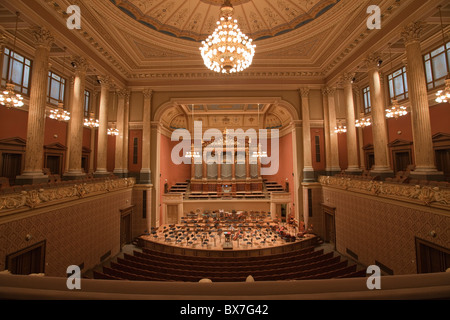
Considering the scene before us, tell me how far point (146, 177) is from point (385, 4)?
1400 cm

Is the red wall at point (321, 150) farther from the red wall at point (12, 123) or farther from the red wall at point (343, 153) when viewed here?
the red wall at point (12, 123)

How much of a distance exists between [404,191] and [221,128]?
16.0 m

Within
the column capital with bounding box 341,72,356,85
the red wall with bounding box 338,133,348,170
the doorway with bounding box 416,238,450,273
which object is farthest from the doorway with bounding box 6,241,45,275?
the red wall with bounding box 338,133,348,170

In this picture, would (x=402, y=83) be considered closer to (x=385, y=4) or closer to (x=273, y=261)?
(x=385, y=4)

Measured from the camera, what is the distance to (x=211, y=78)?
1329cm

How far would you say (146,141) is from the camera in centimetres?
1321

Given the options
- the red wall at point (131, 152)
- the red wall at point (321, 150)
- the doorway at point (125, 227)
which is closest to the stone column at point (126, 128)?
the red wall at point (131, 152)

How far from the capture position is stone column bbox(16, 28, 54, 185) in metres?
6.65

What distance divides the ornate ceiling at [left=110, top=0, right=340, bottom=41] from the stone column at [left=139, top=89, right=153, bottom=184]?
167 inches

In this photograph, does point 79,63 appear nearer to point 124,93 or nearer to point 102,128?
point 102,128

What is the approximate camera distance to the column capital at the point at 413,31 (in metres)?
7.05

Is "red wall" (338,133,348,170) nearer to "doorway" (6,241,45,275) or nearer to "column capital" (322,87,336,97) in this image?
"column capital" (322,87,336,97)

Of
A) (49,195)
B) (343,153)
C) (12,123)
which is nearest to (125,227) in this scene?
(49,195)

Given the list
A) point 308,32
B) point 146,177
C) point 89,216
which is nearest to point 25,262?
point 89,216
